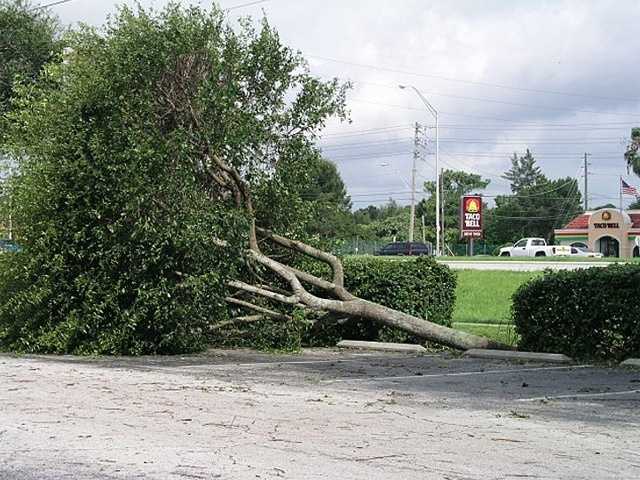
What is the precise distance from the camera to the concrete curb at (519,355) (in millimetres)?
13922

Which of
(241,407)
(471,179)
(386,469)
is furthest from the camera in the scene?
(471,179)

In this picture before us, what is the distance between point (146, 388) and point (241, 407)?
195 cm

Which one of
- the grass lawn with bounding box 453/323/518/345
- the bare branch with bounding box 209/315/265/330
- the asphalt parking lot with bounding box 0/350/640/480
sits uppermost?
the bare branch with bounding box 209/315/265/330

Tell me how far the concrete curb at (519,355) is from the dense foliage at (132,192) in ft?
15.1

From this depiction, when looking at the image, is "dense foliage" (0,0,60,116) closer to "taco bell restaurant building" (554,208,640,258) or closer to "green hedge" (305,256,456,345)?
"green hedge" (305,256,456,345)

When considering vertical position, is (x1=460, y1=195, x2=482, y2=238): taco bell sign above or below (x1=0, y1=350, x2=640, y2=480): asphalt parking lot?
above

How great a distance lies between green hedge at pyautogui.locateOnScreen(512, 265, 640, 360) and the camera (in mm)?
13648

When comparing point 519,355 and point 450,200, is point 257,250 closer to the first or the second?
point 519,355

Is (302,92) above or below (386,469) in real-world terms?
above

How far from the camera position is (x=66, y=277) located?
1492 cm

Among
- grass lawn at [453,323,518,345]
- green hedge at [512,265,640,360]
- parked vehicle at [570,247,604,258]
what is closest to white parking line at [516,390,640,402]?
green hedge at [512,265,640,360]

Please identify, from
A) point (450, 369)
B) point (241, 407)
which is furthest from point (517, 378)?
point (241, 407)

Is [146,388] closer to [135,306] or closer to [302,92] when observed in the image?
[135,306]

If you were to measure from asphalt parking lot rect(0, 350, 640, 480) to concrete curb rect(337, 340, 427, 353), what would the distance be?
2264 mm
